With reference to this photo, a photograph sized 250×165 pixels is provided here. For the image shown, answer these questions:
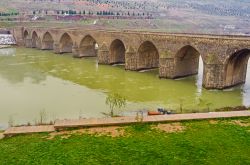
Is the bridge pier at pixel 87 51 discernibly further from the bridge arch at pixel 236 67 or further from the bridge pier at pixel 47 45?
Answer: the bridge arch at pixel 236 67

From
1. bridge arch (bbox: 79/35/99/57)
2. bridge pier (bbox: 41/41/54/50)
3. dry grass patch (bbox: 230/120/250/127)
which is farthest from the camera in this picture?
bridge pier (bbox: 41/41/54/50)

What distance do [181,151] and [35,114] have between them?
12.9 meters

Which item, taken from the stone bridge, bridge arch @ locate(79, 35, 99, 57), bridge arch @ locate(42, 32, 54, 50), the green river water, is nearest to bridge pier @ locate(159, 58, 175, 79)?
the stone bridge

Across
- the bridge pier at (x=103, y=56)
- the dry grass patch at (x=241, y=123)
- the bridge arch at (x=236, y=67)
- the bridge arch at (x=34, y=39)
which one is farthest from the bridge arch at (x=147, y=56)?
the bridge arch at (x=34, y=39)

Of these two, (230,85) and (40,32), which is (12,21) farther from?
(230,85)

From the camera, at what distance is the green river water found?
23500 mm

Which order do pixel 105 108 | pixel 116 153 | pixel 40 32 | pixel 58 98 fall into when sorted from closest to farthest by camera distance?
pixel 116 153 < pixel 105 108 < pixel 58 98 < pixel 40 32

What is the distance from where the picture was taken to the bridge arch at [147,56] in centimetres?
3816

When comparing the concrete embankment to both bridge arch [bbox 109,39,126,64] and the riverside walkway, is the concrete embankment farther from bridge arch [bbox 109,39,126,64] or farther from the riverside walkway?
the riverside walkway

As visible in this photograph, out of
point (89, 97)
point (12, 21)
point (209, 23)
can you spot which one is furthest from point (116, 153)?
point (209, 23)

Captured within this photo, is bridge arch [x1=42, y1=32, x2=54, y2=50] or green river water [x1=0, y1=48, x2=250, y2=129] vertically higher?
bridge arch [x1=42, y1=32, x2=54, y2=50]

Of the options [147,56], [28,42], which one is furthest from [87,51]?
[28,42]

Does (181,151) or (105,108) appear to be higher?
(181,151)

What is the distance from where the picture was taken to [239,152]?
39.1 feet
